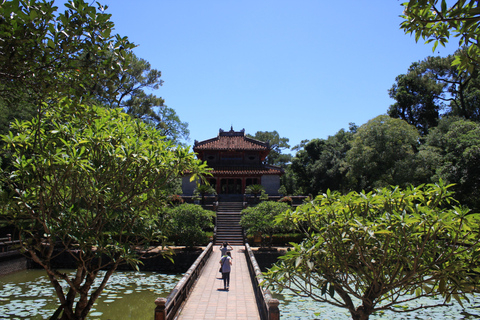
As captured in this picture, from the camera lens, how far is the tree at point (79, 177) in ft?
15.3

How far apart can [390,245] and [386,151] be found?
924 inches

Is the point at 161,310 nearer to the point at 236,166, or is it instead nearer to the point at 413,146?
the point at 236,166

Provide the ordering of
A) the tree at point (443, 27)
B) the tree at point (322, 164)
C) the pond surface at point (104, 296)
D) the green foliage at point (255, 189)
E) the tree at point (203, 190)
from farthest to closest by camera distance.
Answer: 1. the tree at point (322, 164)
2. the green foliage at point (255, 189)
3. the tree at point (203, 190)
4. the pond surface at point (104, 296)
5. the tree at point (443, 27)

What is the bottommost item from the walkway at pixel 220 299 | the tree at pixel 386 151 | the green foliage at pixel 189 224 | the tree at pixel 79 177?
the walkway at pixel 220 299

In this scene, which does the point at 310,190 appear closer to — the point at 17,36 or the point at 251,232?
the point at 251,232

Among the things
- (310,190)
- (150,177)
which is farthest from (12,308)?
(310,190)

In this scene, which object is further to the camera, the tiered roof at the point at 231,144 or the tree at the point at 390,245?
the tiered roof at the point at 231,144

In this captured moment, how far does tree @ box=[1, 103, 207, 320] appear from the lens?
15.3 ft

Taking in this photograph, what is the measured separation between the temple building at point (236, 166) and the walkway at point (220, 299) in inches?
731

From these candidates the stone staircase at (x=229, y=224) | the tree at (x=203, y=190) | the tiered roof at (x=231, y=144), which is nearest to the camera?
the stone staircase at (x=229, y=224)

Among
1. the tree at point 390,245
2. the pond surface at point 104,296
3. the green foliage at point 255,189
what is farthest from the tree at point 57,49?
the green foliage at point 255,189

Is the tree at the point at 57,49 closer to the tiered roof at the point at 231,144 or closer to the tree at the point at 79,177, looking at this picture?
the tree at the point at 79,177

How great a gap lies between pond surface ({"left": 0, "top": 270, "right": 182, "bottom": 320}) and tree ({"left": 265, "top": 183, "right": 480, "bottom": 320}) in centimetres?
758

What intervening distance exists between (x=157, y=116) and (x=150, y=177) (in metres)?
29.6
